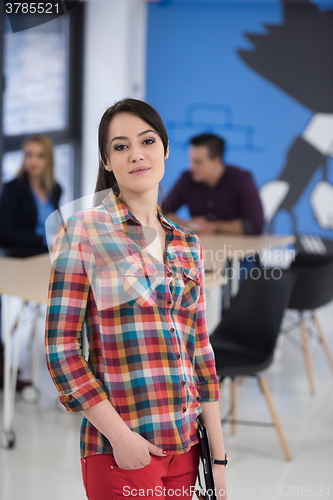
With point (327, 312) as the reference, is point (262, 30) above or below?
above

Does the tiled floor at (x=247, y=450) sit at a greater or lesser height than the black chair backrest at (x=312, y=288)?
lesser

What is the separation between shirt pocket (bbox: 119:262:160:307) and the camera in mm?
1251

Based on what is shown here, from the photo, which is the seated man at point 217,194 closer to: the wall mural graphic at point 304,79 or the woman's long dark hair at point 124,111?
the wall mural graphic at point 304,79

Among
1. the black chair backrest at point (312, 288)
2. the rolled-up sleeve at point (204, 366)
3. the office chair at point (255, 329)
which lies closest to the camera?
the rolled-up sleeve at point (204, 366)

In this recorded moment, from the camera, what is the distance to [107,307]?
123cm

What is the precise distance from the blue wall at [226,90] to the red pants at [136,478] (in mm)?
5086

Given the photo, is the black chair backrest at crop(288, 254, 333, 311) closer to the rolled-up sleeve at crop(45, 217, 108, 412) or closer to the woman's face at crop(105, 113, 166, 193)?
the woman's face at crop(105, 113, 166, 193)

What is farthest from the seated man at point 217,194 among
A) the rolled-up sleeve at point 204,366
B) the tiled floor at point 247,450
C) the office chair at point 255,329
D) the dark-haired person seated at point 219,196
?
the rolled-up sleeve at point 204,366

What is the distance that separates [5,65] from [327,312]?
3527mm

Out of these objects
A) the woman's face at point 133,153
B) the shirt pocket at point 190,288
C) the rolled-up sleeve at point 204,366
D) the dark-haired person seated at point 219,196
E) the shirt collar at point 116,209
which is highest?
the woman's face at point 133,153

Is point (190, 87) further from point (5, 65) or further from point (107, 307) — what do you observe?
point (107, 307)

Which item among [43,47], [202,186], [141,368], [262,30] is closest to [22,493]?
[141,368]

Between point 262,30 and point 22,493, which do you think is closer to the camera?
point 22,493

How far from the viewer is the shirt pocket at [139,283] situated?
1251 millimetres
